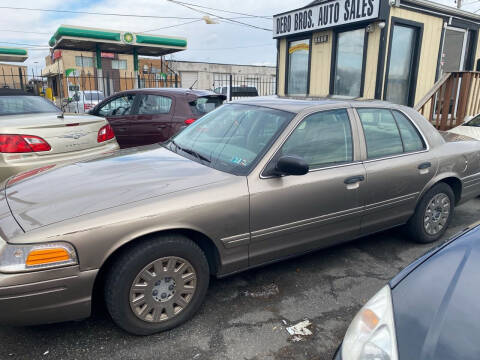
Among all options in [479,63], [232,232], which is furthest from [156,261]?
[479,63]

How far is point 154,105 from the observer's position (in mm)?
6746

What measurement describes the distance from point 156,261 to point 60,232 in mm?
604

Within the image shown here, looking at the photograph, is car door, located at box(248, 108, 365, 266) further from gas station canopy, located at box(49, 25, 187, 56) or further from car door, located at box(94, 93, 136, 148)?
gas station canopy, located at box(49, 25, 187, 56)

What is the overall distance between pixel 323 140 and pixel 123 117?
4796mm

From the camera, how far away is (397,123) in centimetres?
372

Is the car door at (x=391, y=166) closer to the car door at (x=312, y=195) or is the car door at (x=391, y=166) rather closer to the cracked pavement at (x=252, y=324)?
the car door at (x=312, y=195)

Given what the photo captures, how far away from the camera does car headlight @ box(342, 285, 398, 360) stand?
4.64 feet

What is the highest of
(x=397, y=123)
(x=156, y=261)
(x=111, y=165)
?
(x=397, y=123)

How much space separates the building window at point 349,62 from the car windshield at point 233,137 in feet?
19.3

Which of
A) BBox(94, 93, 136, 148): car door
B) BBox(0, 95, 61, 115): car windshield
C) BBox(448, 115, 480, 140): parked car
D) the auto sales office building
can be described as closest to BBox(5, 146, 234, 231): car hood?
BBox(0, 95, 61, 115): car windshield

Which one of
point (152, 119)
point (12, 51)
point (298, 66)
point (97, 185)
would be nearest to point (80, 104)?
point (12, 51)

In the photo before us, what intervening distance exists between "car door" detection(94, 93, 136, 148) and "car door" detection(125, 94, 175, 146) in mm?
102

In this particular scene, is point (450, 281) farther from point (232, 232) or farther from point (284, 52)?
point (284, 52)

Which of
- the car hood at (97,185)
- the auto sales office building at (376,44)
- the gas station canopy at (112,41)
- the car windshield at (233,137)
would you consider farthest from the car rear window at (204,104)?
the gas station canopy at (112,41)
